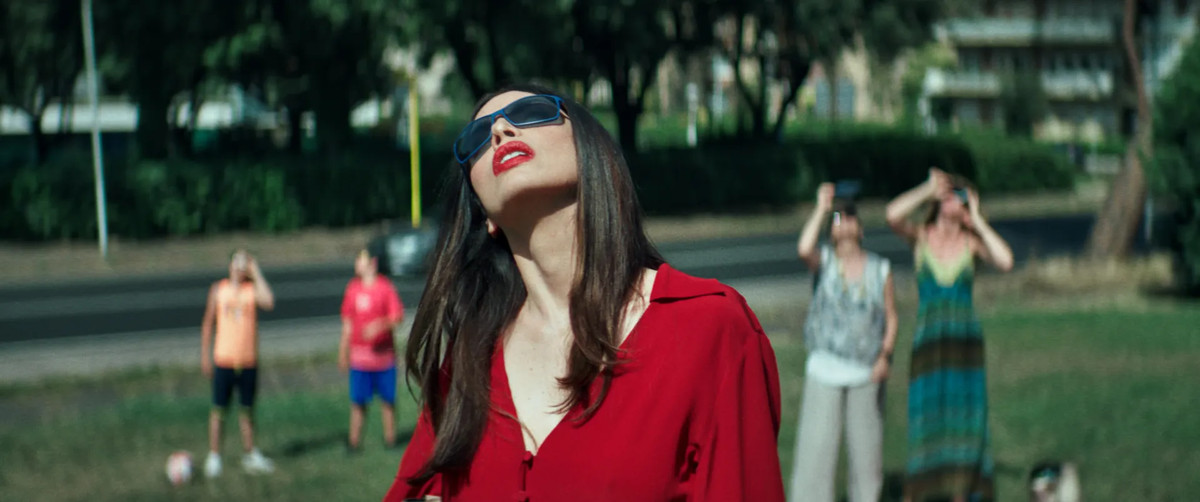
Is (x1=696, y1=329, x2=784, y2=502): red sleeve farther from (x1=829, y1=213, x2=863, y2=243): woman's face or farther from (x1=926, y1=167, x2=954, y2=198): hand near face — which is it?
(x1=829, y1=213, x2=863, y2=243): woman's face

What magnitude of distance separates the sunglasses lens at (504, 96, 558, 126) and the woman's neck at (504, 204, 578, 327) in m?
0.16

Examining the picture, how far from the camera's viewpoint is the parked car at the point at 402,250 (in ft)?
81.0

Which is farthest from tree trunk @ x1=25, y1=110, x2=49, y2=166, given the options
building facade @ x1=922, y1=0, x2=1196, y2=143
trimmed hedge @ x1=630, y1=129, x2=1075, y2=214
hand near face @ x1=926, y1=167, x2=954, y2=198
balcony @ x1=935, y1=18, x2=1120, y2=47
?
balcony @ x1=935, y1=18, x2=1120, y2=47

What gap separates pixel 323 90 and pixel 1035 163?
1050 inches

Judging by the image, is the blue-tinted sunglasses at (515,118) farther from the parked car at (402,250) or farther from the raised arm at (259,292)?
the parked car at (402,250)

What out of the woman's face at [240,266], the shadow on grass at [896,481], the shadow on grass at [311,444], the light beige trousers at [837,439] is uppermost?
the woman's face at [240,266]

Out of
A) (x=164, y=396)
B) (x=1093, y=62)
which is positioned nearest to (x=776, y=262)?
(x=164, y=396)

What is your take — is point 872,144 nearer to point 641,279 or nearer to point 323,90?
point 323,90

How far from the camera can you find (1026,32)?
77.1m

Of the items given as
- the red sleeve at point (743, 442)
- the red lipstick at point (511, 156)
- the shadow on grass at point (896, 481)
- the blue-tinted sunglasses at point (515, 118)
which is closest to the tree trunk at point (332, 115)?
the shadow on grass at point (896, 481)

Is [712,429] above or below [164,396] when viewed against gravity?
above

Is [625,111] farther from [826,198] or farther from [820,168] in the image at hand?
[826,198]

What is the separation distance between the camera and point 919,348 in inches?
290

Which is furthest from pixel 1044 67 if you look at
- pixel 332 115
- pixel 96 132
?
pixel 96 132
